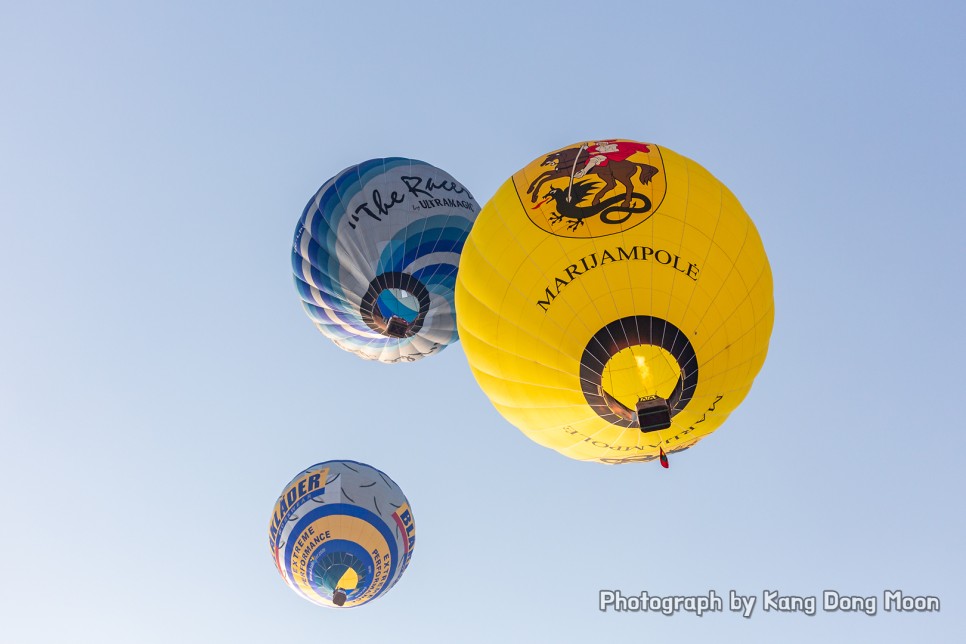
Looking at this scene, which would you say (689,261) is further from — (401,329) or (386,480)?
(386,480)

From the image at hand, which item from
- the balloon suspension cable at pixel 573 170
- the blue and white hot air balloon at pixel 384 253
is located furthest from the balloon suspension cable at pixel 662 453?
the blue and white hot air balloon at pixel 384 253

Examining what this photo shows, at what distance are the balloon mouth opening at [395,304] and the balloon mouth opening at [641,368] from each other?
577 cm

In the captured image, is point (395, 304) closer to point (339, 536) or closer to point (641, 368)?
point (339, 536)

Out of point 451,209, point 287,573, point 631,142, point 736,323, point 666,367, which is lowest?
point 287,573

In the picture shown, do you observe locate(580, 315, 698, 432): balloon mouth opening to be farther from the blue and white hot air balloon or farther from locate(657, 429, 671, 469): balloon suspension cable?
the blue and white hot air balloon

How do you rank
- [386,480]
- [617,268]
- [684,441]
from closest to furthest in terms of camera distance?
[617,268]
[684,441]
[386,480]

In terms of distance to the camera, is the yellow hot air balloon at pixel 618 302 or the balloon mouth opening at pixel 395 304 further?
the balloon mouth opening at pixel 395 304

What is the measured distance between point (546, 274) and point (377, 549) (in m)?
7.51

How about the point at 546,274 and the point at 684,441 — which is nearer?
the point at 546,274

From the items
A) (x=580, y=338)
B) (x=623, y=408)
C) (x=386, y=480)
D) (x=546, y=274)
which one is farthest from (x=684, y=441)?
(x=386, y=480)

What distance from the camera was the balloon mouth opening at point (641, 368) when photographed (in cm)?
872

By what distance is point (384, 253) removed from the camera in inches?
553

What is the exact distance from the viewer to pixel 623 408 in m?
8.94

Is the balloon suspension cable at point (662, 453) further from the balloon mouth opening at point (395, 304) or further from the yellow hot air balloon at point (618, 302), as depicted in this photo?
the balloon mouth opening at point (395, 304)
